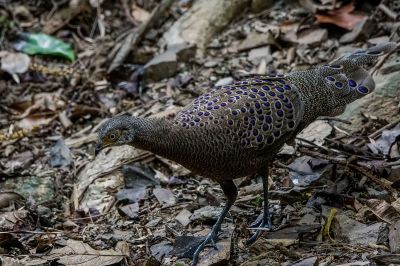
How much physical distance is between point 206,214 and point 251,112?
98 centimetres

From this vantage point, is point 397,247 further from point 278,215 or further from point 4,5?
point 4,5

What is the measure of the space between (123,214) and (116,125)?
1250 mm

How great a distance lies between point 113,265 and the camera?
14.4 feet

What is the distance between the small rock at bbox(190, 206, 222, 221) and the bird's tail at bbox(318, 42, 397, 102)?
124cm

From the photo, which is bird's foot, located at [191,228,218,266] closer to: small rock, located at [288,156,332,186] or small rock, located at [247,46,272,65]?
small rock, located at [288,156,332,186]

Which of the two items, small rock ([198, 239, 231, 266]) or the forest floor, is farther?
the forest floor

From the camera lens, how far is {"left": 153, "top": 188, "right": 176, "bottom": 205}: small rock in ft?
17.3

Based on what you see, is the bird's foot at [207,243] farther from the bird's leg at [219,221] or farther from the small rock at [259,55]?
the small rock at [259,55]

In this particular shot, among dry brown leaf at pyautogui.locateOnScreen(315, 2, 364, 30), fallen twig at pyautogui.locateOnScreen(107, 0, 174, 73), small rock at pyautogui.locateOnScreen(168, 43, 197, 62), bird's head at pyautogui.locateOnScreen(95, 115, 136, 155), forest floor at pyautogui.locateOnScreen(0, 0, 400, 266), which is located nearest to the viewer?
bird's head at pyautogui.locateOnScreen(95, 115, 136, 155)

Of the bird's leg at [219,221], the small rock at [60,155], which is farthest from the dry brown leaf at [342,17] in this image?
the bird's leg at [219,221]

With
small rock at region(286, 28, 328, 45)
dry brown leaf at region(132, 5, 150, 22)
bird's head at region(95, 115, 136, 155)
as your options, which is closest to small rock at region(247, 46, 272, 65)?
small rock at region(286, 28, 328, 45)

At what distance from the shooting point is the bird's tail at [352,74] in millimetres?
4910

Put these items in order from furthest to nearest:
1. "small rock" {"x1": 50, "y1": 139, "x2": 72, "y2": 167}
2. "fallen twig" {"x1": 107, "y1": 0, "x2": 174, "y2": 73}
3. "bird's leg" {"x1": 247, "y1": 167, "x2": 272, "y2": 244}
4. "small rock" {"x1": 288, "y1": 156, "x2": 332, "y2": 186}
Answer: "fallen twig" {"x1": 107, "y1": 0, "x2": 174, "y2": 73}
"small rock" {"x1": 50, "y1": 139, "x2": 72, "y2": 167}
"small rock" {"x1": 288, "y1": 156, "x2": 332, "y2": 186}
"bird's leg" {"x1": 247, "y1": 167, "x2": 272, "y2": 244}

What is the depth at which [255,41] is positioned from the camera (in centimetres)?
719
